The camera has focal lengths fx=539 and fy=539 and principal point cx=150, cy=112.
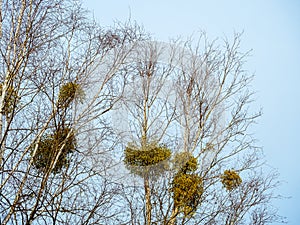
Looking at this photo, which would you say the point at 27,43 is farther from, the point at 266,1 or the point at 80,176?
the point at 266,1

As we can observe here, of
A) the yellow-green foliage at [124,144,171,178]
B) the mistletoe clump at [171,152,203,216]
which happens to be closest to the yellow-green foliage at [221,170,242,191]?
the mistletoe clump at [171,152,203,216]

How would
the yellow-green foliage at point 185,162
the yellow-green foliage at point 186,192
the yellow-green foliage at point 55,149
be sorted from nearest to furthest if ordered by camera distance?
1. the yellow-green foliage at point 55,149
2. the yellow-green foliage at point 186,192
3. the yellow-green foliage at point 185,162

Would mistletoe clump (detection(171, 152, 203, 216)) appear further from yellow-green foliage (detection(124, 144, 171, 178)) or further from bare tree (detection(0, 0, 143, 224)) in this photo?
bare tree (detection(0, 0, 143, 224))

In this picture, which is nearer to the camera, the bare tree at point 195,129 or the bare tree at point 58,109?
the bare tree at point 58,109

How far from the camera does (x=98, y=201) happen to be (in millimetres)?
3264

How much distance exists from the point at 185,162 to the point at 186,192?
0.72ft

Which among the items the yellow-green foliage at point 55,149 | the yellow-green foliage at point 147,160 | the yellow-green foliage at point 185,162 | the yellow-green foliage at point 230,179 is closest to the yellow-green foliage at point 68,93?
the yellow-green foliage at point 55,149

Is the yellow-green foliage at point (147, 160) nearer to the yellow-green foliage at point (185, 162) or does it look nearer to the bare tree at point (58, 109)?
the yellow-green foliage at point (185, 162)

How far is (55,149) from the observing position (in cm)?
298

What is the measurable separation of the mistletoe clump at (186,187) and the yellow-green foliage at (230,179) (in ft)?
0.58

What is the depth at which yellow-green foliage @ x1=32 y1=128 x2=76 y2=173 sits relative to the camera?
2.98 m

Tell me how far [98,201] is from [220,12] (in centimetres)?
439

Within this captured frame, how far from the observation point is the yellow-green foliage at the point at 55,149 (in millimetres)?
2979

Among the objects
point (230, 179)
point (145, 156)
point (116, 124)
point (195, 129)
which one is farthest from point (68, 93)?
point (230, 179)
